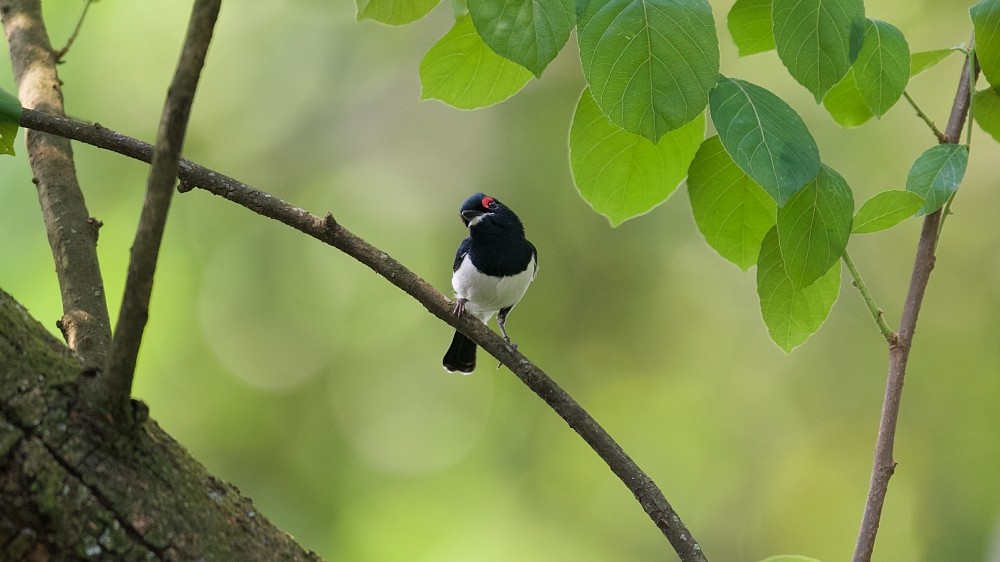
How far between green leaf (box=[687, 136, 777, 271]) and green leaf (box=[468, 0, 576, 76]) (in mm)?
621

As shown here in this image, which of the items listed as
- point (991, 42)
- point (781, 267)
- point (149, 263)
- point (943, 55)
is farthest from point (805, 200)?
point (149, 263)

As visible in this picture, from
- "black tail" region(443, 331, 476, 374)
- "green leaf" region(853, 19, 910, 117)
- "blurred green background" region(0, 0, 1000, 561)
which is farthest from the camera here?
"blurred green background" region(0, 0, 1000, 561)

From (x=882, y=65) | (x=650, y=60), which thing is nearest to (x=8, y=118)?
(x=650, y=60)

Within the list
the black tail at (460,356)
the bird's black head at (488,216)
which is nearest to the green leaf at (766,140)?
the bird's black head at (488,216)

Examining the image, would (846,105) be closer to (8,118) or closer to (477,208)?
(8,118)

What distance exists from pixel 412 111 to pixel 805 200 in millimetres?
6564

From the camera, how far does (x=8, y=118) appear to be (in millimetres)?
1407

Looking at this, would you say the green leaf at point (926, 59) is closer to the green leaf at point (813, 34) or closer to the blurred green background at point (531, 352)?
the green leaf at point (813, 34)

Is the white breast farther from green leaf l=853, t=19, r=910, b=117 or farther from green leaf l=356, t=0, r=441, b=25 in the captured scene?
green leaf l=853, t=19, r=910, b=117

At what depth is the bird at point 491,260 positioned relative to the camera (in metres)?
4.26

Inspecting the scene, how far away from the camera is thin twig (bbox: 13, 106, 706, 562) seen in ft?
5.04

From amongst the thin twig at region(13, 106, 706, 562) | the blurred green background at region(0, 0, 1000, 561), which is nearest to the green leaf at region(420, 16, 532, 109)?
the thin twig at region(13, 106, 706, 562)

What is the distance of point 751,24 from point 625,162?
356 mm

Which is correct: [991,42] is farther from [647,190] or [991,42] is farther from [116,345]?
[116,345]
